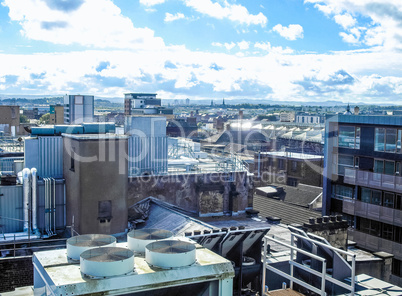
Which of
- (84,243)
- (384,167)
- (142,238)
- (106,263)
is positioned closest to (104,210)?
(142,238)

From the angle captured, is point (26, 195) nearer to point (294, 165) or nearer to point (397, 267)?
point (397, 267)

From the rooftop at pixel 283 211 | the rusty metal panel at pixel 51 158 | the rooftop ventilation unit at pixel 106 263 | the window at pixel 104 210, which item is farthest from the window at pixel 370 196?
the rooftop ventilation unit at pixel 106 263

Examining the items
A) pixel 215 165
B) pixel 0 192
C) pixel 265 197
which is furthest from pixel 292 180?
pixel 0 192

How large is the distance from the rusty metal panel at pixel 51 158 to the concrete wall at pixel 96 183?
1063 mm

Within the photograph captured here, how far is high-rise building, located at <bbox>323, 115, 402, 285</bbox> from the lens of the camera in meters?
29.0

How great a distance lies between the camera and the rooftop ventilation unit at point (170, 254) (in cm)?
1034

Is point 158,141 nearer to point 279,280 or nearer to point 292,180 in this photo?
point 279,280

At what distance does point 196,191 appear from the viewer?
30.0m

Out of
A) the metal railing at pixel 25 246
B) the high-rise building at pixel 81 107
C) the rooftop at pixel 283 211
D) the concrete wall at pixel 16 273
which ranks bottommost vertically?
the rooftop at pixel 283 211

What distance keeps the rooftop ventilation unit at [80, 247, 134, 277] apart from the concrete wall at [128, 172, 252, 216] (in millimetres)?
18858

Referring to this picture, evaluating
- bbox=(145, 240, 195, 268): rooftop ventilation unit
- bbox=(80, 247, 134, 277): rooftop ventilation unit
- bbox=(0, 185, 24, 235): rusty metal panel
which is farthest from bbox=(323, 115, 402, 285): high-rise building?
bbox=(80, 247, 134, 277): rooftop ventilation unit

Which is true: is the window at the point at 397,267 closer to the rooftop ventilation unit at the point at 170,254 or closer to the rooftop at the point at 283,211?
the rooftop at the point at 283,211

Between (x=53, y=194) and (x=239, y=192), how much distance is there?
40.3 ft

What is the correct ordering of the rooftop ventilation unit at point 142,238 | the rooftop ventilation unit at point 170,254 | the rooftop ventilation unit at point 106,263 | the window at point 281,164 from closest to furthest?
the rooftop ventilation unit at point 106,263 → the rooftop ventilation unit at point 170,254 → the rooftop ventilation unit at point 142,238 → the window at point 281,164
